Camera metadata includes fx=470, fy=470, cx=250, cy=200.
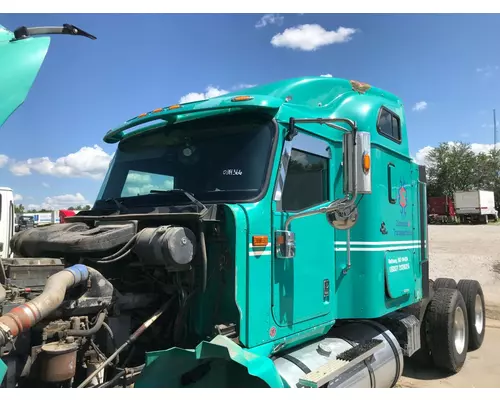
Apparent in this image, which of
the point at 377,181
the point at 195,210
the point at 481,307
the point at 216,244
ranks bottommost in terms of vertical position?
the point at 481,307

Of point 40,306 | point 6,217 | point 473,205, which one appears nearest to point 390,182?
point 40,306

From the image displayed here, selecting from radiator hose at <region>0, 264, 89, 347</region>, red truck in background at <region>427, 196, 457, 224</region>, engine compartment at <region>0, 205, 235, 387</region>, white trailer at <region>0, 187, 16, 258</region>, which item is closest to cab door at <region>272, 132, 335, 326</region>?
engine compartment at <region>0, 205, 235, 387</region>

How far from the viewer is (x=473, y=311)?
7168mm

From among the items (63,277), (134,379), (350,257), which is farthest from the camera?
(350,257)

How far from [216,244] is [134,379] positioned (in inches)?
42.4

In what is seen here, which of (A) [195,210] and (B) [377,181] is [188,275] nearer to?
(A) [195,210]

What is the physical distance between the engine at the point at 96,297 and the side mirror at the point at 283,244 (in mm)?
636

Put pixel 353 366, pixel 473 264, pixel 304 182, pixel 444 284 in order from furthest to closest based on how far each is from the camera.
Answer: pixel 473 264, pixel 444 284, pixel 353 366, pixel 304 182

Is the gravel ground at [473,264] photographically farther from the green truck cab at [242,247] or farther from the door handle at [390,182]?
the green truck cab at [242,247]

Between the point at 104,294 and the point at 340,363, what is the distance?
6.68 feet

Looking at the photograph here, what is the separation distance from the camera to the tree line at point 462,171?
55656 mm

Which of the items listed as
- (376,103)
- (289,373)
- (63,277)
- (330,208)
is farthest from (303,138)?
(63,277)

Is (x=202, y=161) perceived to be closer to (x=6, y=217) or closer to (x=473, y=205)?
(x=6, y=217)

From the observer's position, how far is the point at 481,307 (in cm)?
759
